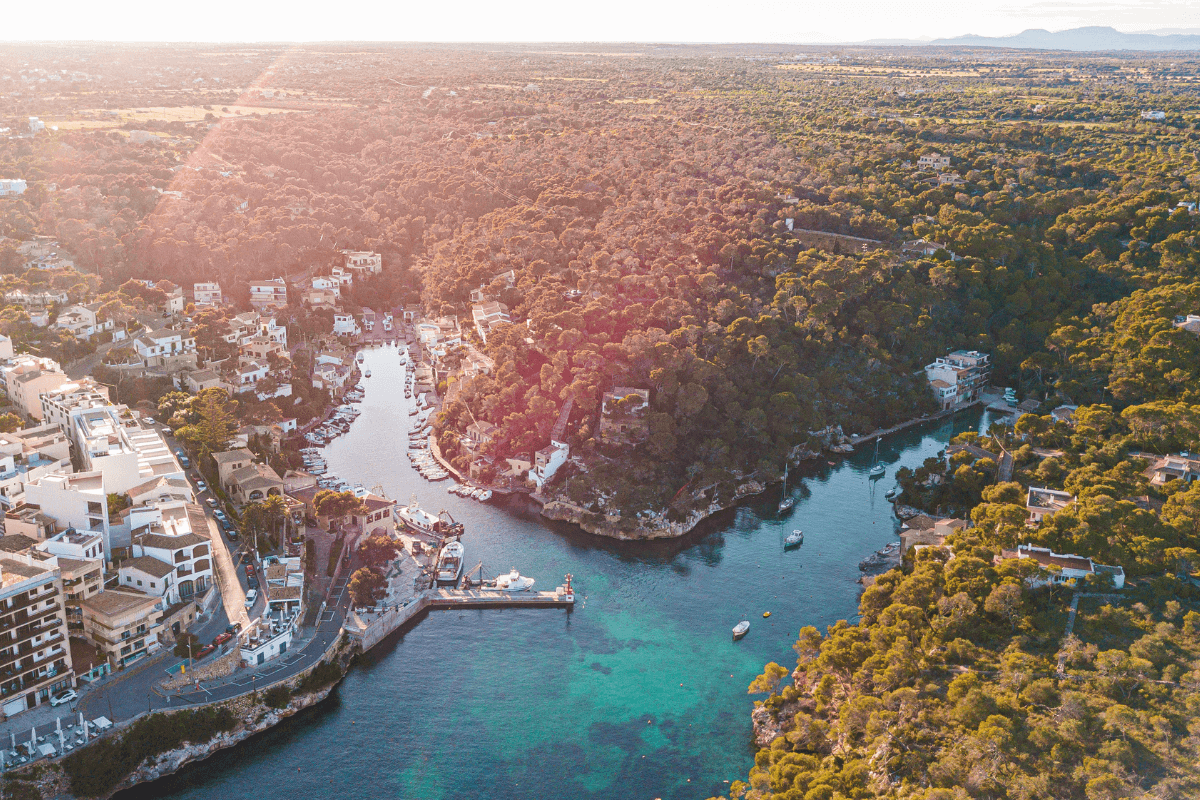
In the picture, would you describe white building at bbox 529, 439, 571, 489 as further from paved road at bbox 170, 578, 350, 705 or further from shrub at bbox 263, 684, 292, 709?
shrub at bbox 263, 684, 292, 709

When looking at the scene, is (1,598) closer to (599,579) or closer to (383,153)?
(599,579)

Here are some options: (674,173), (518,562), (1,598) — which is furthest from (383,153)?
(1,598)

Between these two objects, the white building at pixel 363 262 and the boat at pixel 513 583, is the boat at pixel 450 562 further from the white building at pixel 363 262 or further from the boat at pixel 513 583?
the white building at pixel 363 262

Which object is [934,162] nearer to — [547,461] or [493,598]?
[547,461]

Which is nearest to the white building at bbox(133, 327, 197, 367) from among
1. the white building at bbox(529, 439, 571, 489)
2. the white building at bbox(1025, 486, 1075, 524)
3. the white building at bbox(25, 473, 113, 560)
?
the white building at bbox(25, 473, 113, 560)

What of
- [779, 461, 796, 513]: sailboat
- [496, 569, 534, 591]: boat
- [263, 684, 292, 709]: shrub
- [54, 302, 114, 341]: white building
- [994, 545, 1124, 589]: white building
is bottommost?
[779, 461, 796, 513]: sailboat

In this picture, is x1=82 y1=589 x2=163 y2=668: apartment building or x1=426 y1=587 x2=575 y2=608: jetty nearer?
x1=82 y1=589 x2=163 y2=668: apartment building

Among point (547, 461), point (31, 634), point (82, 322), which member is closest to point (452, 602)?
point (547, 461)
